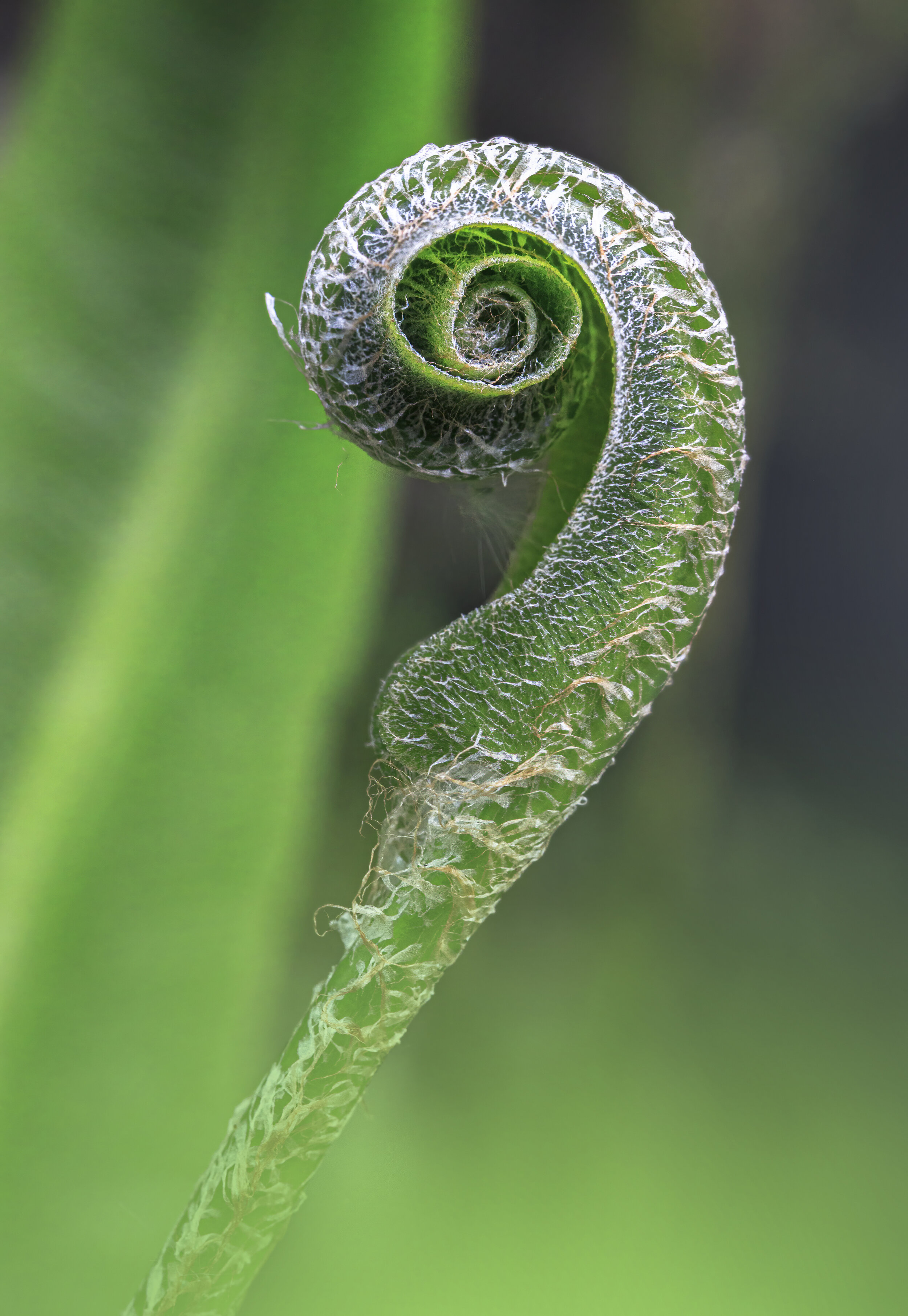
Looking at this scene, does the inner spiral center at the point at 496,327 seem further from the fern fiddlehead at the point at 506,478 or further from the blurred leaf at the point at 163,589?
the blurred leaf at the point at 163,589

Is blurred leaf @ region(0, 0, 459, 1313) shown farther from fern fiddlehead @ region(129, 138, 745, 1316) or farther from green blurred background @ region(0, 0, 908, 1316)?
fern fiddlehead @ region(129, 138, 745, 1316)

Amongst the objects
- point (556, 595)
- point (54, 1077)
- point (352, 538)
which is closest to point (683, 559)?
point (556, 595)

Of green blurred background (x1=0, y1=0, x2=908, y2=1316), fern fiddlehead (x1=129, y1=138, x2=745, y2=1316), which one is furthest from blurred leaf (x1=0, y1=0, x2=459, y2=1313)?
fern fiddlehead (x1=129, y1=138, x2=745, y2=1316)

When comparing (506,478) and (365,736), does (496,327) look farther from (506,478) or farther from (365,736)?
(365,736)

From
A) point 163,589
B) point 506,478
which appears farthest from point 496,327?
point 163,589

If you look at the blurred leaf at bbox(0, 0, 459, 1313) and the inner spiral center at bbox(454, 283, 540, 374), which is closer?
the inner spiral center at bbox(454, 283, 540, 374)

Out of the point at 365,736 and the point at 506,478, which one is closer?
the point at 506,478

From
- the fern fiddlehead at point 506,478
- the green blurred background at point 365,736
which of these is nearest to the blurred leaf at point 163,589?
the green blurred background at point 365,736
